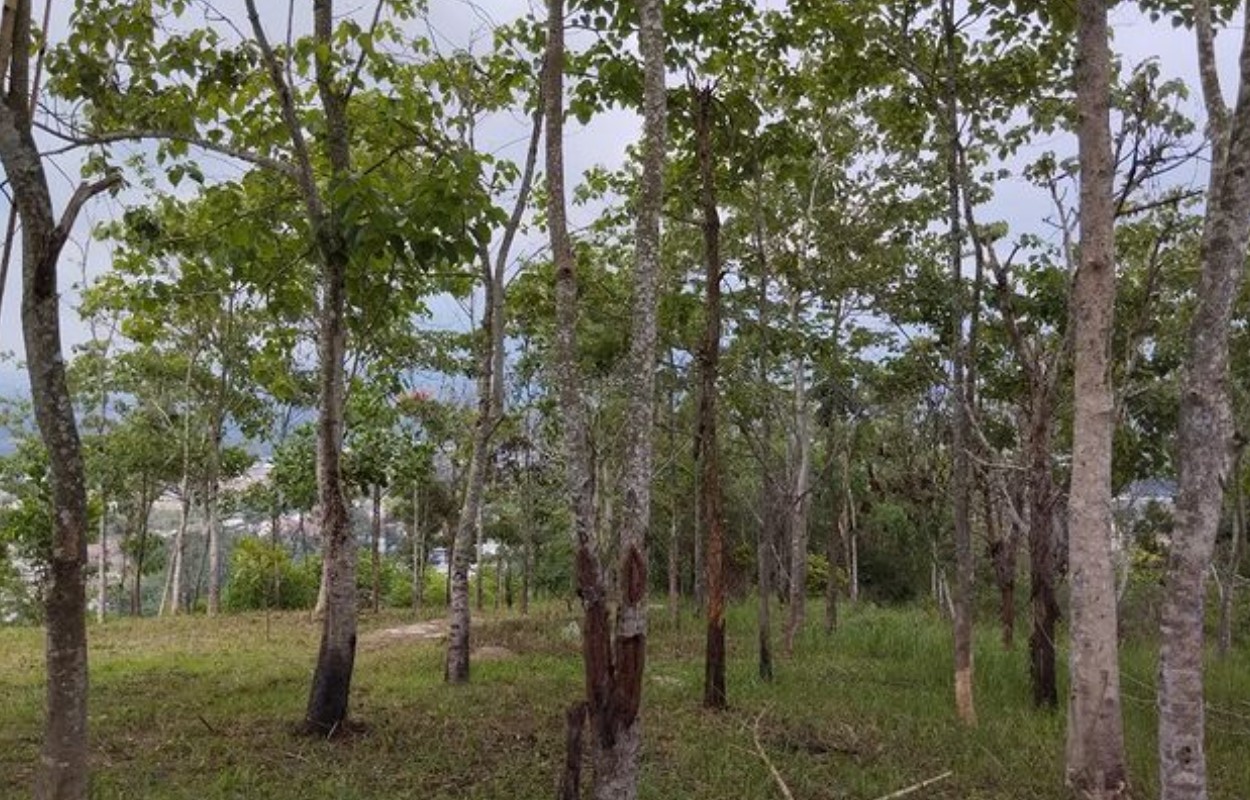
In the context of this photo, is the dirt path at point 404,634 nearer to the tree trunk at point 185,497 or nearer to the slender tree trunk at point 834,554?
the slender tree trunk at point 834,554

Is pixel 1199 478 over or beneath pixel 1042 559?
over

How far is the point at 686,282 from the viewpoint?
47.6 feet

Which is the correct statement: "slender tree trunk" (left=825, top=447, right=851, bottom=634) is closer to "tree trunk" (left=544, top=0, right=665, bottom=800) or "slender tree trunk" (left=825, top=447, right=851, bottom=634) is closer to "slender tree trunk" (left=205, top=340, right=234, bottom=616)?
"tree trunk" (left=544, top=0, right=665, bottom=800)

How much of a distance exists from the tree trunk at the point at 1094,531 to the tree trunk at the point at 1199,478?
140cm

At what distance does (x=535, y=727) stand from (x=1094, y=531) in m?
4.65

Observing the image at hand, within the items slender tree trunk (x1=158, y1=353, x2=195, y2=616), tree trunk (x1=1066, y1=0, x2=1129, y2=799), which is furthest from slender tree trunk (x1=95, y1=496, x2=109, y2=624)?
tree trunk (x1=1066, y1=0, x2=1129, y2=799)

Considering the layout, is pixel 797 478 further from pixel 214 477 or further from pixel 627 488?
pixel 214 477

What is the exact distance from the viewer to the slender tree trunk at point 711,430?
916 centimetres

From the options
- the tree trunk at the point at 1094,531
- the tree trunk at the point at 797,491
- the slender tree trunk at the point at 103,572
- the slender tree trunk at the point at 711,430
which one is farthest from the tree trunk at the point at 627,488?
the slender tree trunk at the point at 103,572

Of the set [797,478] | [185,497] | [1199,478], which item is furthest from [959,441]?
[185,497]

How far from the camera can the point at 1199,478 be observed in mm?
4250

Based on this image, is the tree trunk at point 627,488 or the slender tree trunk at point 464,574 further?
the slender tree trunk at point 464,574

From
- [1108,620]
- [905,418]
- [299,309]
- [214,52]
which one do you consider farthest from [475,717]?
[905,418]

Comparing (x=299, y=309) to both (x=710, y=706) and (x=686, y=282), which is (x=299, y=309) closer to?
(x=710, y=706)
